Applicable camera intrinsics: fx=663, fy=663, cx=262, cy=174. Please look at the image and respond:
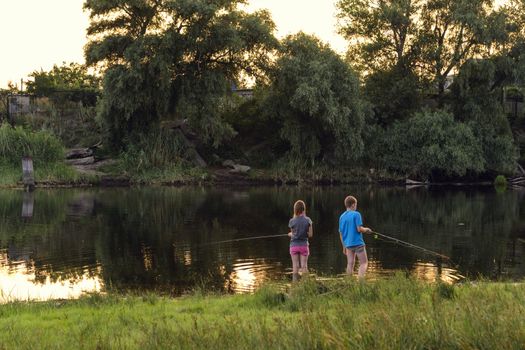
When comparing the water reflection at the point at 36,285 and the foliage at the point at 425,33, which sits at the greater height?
the foliage at the point at 425,33

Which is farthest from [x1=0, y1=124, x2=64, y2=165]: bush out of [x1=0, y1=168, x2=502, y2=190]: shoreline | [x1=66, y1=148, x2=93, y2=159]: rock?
[x1=66, y1=148, x2=93, y2=159]: rock

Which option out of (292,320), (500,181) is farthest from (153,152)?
(292,320)

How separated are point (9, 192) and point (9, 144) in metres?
6.93

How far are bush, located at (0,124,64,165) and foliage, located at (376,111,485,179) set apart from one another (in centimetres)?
2744

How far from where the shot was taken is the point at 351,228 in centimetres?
1445

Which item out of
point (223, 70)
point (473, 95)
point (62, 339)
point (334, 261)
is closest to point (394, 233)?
point (334, 261)

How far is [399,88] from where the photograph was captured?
194 feet

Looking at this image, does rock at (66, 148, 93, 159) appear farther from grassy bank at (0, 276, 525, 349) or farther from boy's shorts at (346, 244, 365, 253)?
grassy bank at (0, 276, 525, 349)

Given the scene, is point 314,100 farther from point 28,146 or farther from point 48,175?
point 28,146

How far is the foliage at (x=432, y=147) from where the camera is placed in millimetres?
54406

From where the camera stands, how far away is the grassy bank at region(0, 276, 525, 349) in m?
6.53

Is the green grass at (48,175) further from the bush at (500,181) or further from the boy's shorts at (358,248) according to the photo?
the boy's shorts at (358,248)

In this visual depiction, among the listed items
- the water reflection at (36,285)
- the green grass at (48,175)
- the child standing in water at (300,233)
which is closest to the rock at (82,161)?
the green grass at (48,175)

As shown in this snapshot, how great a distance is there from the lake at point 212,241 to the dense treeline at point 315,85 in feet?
43.4
